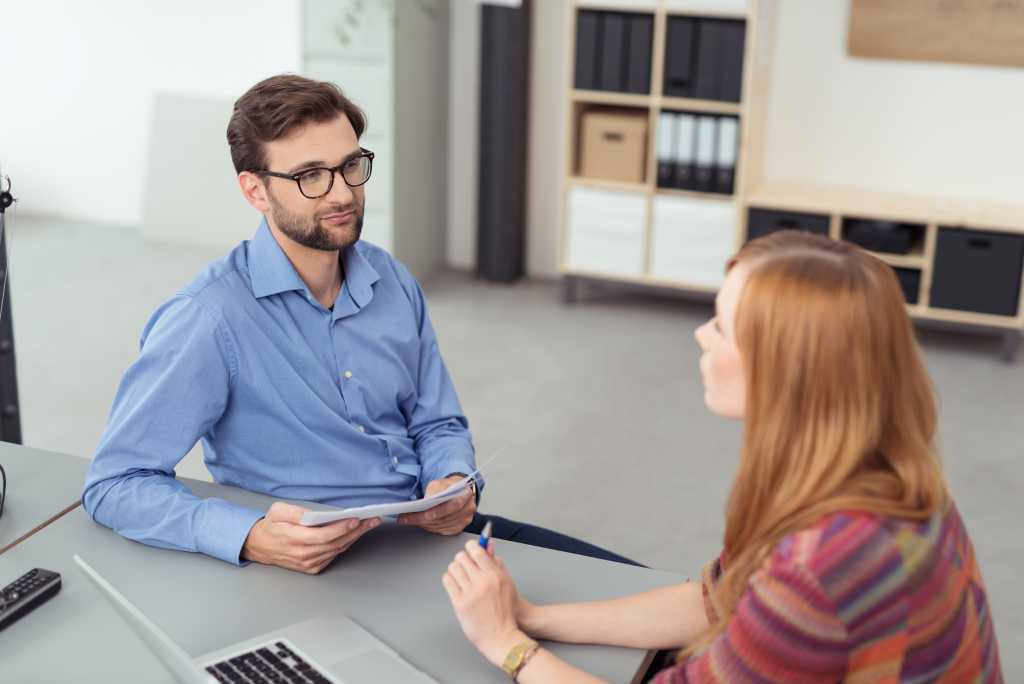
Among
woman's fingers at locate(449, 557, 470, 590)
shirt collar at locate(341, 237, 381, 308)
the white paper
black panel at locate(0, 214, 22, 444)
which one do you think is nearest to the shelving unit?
black panel at locate(0, 214, 22, 444)

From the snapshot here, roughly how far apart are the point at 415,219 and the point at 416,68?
62 cm

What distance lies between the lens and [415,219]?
211 inches

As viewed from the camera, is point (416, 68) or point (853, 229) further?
point (416, 68)

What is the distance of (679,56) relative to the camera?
4.74 meters

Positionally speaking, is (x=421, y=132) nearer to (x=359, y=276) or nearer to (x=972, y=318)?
(x=972, y=318)

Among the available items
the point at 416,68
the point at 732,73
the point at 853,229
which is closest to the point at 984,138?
the point at 853,229

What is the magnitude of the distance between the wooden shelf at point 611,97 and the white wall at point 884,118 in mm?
558

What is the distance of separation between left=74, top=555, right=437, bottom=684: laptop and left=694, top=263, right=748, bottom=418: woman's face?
1.61 ft

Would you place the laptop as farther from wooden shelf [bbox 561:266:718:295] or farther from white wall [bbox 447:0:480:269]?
white wall [bbox 447:0:480:269]

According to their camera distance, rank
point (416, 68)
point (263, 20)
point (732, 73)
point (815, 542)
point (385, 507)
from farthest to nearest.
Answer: point (263, 20) → point (416, 68) → point (732, 73) → point (385, 507) → point (815, 542)

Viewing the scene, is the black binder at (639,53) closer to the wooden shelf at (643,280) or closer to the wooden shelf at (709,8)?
the wooden shelf at (709,8)

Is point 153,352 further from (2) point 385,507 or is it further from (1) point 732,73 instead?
(1) point 732,73

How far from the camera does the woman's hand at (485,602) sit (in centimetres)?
158

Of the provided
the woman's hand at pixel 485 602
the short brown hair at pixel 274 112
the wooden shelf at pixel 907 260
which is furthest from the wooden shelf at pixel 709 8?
the woman's hand at pixel 485 602
